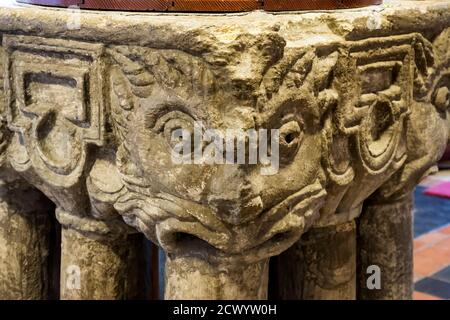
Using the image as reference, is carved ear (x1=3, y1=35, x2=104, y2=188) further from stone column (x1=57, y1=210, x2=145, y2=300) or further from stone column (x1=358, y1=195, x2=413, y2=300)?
stone column (x1=358, y1=195, x2=413, y2=300)

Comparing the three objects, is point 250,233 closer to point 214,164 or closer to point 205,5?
point 214,164

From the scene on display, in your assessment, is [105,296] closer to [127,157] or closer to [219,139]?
[127,157]

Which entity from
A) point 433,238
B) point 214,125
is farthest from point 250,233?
point 433,238

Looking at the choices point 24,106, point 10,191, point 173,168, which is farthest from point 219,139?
point 10,191

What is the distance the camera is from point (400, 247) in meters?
1.74

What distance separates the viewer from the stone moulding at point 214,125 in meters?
1.23

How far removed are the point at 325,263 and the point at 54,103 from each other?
0.67 meters

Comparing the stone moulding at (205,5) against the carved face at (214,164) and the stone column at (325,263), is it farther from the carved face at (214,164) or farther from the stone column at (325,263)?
the stone column at (325,263)

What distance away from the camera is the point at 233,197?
122 cm

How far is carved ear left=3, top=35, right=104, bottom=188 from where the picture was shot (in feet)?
4.44

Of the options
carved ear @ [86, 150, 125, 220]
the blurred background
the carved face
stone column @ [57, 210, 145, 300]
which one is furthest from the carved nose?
the blurred background

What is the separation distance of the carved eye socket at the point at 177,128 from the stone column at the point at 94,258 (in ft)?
1.03

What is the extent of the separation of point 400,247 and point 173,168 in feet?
2.29
